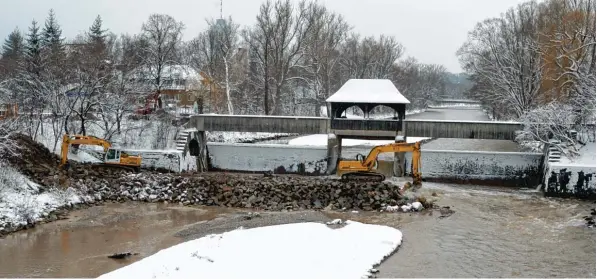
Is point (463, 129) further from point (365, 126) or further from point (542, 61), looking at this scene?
point (542, 61)

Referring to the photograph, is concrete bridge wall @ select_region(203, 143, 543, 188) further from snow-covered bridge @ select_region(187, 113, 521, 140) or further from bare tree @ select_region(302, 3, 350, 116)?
bare tree @ select_region(302, 3, 350, 116)

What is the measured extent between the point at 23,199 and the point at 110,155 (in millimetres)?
6800

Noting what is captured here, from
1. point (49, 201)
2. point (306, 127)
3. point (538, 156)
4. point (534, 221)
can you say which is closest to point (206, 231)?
point (49, 201)

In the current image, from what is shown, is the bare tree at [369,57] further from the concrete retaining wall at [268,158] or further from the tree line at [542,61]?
the concrete retaining wall at [268,158]

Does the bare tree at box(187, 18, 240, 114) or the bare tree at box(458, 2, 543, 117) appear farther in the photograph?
the bare tree at box(187, 18, 240, 114)

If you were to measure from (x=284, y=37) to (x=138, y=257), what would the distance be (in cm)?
3612

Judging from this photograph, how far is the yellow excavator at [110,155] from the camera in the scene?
24.4 meters

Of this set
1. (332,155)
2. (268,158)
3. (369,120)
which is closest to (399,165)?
(369,120)

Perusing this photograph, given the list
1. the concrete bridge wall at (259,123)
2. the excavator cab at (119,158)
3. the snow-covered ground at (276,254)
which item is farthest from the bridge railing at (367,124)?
the snow-covered ground at (276,254)

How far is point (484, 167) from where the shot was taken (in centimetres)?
2780

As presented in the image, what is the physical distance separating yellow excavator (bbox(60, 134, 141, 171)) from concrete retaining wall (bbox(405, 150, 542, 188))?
1463 cm

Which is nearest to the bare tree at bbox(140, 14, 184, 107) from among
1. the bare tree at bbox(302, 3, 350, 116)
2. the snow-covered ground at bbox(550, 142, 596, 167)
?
the bare tree at bbox(302, 3, 350, 116)

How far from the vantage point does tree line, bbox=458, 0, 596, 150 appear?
27109 millimetres

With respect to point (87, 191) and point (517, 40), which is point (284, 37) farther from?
point (87, 191)
